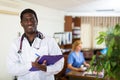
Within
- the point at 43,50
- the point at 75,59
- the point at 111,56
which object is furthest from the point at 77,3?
the point at 111,56

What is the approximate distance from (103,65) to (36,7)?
3.67 m

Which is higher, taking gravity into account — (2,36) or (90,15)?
(90,15)

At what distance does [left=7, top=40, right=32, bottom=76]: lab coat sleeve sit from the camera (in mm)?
1874

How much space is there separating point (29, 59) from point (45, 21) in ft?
10.0

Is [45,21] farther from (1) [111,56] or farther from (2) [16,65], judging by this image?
(1) [111,56]

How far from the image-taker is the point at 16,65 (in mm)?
1894

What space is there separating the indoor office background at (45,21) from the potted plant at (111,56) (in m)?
0.41

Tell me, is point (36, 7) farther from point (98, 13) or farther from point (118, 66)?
point (118, 66)

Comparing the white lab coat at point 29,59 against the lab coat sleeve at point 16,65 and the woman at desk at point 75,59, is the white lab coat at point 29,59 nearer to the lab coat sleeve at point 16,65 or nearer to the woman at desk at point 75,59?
the lab coat sleeve at point 16,65

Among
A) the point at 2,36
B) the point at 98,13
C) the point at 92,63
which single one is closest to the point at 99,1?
the point at 98,13

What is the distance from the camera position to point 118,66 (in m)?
0.94

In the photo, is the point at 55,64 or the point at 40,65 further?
the point at 55,64

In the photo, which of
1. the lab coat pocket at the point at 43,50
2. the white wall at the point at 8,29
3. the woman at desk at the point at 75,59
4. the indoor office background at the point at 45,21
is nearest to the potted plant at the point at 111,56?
the indoor office background at the point at 45,21

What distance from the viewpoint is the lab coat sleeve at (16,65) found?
6.15 ft
